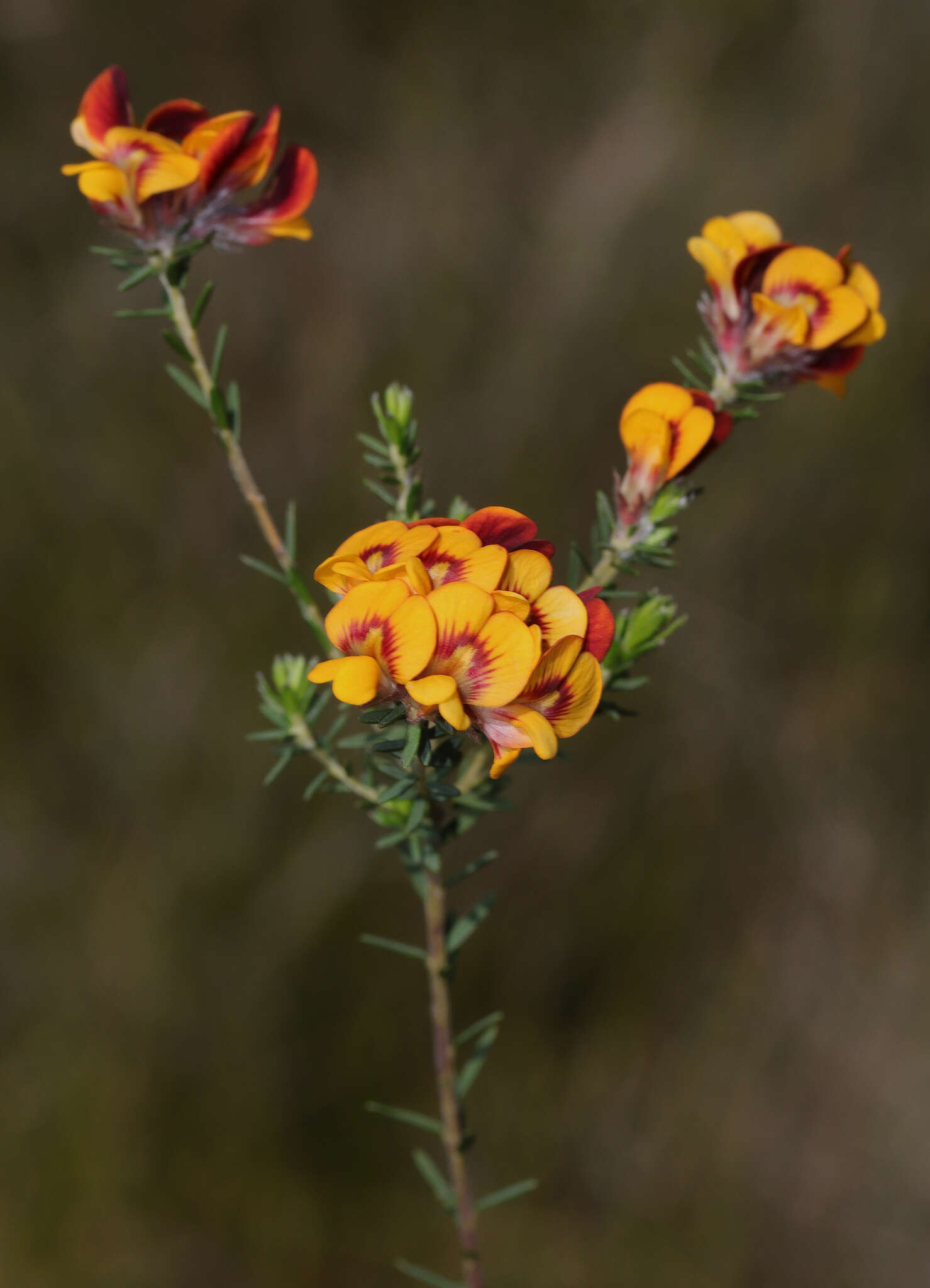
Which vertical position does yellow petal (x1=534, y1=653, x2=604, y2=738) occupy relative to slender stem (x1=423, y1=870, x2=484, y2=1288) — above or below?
above

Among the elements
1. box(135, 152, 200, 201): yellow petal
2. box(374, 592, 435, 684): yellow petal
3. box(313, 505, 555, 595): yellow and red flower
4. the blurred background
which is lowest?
the blurred background

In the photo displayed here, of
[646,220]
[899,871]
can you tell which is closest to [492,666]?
[646,220]

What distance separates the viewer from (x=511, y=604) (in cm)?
68

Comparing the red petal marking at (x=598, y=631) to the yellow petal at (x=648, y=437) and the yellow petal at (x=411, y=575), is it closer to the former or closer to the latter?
the yellow petal at (x=411, y=575)

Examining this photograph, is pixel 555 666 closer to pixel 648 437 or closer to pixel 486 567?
pixel 486 567

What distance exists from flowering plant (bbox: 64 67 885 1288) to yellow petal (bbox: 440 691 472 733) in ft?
0.14

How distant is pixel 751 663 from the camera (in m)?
3.20

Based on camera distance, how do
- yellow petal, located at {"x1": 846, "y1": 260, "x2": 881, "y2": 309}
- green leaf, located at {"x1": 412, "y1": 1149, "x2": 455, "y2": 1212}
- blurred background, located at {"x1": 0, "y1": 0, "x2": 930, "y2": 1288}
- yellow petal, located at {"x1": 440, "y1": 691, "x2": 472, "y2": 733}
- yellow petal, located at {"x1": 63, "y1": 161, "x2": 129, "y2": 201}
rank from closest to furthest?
yellow petal, located at {"x1": 440, "y1": 691, "x2": 472, "y2": 733} → yellow petal, located at {"x1": 63, "y1": 161, "x2": 129, "y2": 201} → yellow petal, located at {"x1": 846, "y1": 260, "x2": 881, "y2": 309} → green leaf, located at {"x1": 412, "y1": 1149, "x2": 455, "y2": 1212} → blurred background, located at {"x1": 0, "y1": 0, "x2": 930, "y2": 1288}

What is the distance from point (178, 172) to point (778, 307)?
0.64 m

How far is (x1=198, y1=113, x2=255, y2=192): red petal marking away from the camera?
3.03 feet

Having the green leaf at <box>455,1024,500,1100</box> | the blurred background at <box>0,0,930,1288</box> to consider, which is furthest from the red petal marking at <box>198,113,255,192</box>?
the blurred background at <box>0,0,930,1288</box>

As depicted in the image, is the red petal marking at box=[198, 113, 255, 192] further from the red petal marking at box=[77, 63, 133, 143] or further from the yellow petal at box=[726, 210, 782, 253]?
the yellow petal at box=[726, 210, 782, 253]

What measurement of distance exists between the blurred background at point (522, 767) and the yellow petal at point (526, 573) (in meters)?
2.31

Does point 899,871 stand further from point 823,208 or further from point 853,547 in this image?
point 823,208
